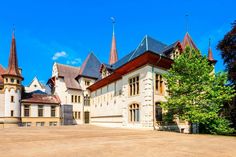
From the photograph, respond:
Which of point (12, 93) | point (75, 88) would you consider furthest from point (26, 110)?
point (75, 88)

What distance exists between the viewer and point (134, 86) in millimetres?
27250

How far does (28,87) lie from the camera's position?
68.2 m

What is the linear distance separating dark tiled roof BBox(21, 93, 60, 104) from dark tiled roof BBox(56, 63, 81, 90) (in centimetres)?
407

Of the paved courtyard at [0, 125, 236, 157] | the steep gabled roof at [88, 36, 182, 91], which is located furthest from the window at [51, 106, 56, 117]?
the paved courtyard at [0, 125, 236, 157]

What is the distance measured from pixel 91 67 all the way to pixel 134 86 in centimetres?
2213

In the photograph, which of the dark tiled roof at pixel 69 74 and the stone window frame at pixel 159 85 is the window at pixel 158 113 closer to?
the stone window frame at pixel 159 85

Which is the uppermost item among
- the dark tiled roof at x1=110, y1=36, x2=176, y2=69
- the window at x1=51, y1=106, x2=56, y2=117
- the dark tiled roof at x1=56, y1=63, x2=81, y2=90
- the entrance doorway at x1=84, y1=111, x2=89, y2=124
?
the dark tiled roof at x1=110, y1=36, x2=176, y2=69

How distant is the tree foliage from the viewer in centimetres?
2255

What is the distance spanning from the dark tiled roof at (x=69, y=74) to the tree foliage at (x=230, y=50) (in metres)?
28.5

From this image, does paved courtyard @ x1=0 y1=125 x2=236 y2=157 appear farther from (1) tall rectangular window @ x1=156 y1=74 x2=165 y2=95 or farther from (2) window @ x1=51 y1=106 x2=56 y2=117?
(2) window @ x1=51 y1=106 x2=56 y2=117

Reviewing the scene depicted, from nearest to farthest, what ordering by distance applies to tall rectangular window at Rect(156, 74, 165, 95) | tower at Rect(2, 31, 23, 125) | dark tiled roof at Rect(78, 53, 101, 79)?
tall rectangular window at Rect(156, 74, 165, 95) < tower at Rect(2, 31, 23, 125) < dark tiled roof at Rect(78, 53, 101, 79)

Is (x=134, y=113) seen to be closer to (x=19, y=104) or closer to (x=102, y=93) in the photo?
(x=102, y=93)

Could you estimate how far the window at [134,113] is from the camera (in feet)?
86.4

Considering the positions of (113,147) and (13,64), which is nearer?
(113,147)
